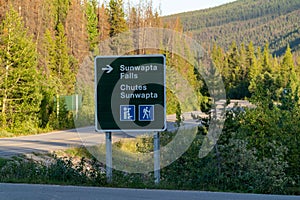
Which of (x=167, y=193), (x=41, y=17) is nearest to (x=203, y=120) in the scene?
(x=167, y=193)

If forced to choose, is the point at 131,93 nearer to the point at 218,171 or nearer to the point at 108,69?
the point at 108,69

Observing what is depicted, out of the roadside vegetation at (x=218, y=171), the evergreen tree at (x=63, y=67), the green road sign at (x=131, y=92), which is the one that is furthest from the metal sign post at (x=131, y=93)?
the evergreen tree at (x=63, y=67)

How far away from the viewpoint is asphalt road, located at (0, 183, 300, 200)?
8.67 m

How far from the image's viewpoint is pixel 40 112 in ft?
106

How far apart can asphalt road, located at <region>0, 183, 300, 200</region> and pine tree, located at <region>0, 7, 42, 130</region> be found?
2085 cm

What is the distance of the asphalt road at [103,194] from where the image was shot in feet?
28.5

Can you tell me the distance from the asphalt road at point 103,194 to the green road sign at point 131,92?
1.43 meters

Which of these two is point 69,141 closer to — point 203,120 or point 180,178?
point 203,120

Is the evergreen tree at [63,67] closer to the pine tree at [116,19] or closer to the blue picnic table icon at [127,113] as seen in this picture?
the pine tree at [116,19]

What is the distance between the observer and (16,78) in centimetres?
2981

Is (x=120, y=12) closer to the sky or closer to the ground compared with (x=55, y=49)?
closer to the sky

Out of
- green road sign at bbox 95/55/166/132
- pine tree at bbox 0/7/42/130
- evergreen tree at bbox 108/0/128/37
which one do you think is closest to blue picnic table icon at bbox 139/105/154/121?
green road sign at bbox 95/55/166/132

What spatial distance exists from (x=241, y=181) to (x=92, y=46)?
4744 centimetres

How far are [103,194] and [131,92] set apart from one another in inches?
88.4
